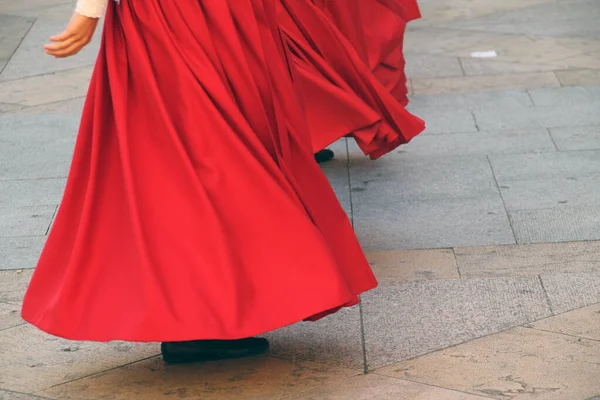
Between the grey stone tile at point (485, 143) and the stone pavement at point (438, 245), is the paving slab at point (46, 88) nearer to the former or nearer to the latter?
the stone pavement at point (438, 245)

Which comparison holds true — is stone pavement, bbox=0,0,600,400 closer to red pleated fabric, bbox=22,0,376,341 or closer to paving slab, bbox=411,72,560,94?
paving slab, bbox=411,72,560,94

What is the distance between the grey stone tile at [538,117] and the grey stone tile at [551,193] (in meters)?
0.95

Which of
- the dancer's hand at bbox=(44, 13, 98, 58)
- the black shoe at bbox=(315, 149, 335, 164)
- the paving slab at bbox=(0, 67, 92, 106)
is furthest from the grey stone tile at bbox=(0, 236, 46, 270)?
the paving slab at bbox=(0, 67, 92, 106)

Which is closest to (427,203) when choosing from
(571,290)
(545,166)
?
(545,166)

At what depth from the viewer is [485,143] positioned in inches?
238

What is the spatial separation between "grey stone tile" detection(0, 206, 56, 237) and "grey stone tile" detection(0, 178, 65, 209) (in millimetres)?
74

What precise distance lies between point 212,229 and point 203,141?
10.6 inches

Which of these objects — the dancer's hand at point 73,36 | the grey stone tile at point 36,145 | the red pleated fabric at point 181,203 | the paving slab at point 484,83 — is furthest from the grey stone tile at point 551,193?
the dancer's hand at point 73,36

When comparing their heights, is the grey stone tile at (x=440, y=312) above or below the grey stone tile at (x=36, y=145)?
above

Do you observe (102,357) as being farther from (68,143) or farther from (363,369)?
(68,143)

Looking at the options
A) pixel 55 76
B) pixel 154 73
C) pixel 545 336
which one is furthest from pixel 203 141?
pixel 55 76

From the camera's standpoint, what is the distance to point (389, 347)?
3.68m

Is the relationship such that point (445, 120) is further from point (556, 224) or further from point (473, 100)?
point (556, 224)

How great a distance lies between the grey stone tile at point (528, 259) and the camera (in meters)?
4.32
